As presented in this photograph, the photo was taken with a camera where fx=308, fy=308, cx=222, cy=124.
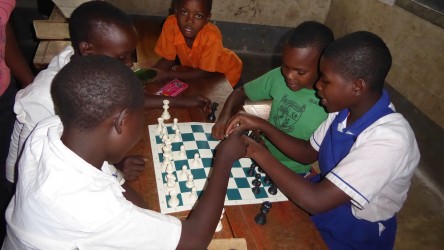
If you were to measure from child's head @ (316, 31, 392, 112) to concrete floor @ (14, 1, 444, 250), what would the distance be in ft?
6.62

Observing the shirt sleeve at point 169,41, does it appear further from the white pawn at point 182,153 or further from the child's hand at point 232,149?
the child's hand at point 232,149

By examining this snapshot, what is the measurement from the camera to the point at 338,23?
4852mm

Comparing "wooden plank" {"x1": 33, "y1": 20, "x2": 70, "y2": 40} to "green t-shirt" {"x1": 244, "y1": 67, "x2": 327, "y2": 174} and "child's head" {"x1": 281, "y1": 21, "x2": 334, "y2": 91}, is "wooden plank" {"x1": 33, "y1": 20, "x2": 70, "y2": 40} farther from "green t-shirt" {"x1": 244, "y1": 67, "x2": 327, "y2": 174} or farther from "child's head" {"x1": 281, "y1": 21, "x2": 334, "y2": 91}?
"child's head" {"x1": 281, "y1": 21, "x2": 334, "y2": 91}

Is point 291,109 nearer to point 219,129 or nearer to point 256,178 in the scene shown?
point 219,129

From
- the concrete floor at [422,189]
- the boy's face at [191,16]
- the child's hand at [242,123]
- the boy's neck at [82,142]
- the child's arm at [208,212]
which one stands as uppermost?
the boy's neck at [82,142]

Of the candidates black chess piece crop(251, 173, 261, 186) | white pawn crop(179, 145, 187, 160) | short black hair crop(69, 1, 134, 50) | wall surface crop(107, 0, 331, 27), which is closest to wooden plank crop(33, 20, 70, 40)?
short black hair crop(69, 1, 134, 50)

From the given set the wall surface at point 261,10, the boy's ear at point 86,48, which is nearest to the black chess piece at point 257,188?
the boy's ear at point 86,48

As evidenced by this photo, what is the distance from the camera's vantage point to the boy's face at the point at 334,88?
137cm

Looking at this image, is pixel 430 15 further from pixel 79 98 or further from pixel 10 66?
pixel 10 66

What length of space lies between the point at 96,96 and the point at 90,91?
0.07 feet

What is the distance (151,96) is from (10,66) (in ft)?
3.11

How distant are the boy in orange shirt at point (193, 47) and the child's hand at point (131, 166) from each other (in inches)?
39.6

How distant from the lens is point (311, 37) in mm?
1583

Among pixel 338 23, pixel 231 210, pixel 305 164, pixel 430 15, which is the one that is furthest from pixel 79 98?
pixel 338 23
